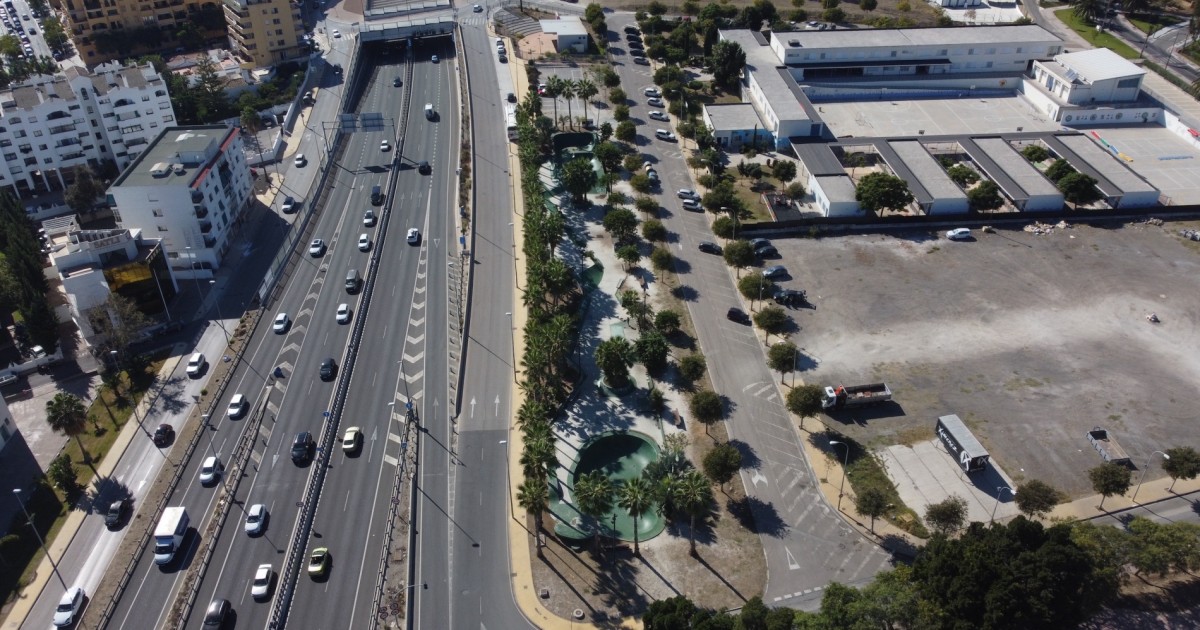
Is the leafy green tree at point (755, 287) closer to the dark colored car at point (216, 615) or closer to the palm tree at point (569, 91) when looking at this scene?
the palm tree at point (569, 91)

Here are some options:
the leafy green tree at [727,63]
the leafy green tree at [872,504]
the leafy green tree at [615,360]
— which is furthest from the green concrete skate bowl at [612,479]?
the leafy green tree at [727,63]

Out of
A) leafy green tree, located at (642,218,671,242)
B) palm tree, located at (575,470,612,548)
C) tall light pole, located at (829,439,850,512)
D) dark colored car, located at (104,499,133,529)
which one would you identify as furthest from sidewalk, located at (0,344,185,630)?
tall light pole, located at (829,439,850,512)

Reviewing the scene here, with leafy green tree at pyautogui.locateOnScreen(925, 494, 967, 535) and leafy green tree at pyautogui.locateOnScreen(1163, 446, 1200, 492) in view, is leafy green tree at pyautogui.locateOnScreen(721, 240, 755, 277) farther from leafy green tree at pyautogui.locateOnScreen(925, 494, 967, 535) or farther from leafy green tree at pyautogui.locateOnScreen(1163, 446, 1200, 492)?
leafy green tree at pyautogui.locateOnScreen(1163, 446, 1200, 492)

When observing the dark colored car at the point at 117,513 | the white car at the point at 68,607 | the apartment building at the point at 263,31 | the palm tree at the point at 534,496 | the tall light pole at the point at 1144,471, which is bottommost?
the tall light pole at the point at 1144,471

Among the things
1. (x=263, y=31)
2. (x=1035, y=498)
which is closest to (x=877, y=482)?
(x=1035, y=498)

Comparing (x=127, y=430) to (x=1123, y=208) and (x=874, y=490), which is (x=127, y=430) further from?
(x=1123, y=208)

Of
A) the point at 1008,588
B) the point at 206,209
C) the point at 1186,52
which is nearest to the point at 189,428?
the point at 206,209
